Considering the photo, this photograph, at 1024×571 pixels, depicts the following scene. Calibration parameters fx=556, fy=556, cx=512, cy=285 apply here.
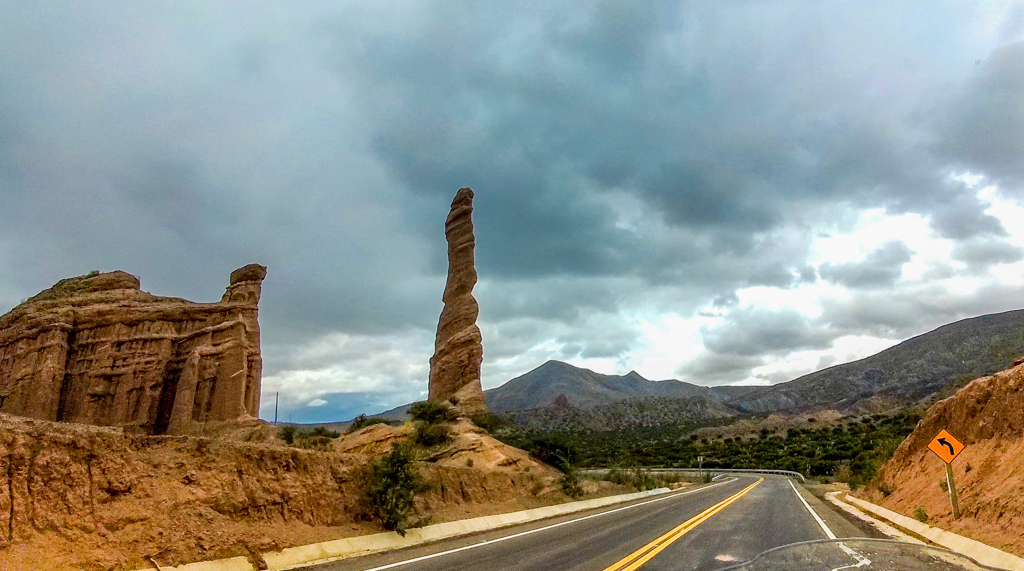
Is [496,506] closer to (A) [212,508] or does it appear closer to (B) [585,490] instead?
(B) [585,490]

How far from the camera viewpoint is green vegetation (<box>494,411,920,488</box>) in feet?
160

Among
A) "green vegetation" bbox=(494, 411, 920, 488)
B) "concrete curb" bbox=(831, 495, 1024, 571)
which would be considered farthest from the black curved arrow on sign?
"green vegetation" bbox=(494, 411, 920, 488)

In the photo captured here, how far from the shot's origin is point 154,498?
11.2 metres

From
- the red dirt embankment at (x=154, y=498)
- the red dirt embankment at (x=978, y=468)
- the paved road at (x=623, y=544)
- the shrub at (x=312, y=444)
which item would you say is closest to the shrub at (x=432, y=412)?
the shrub at (x=312, y=444)

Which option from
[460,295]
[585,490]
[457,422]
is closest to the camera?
[585,490]

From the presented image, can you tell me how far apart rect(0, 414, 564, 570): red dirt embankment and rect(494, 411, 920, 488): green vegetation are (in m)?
31.7

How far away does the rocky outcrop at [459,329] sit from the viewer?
5094 cm

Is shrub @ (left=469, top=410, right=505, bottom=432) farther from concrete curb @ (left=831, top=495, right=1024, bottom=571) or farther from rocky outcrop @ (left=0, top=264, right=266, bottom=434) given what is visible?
concrete curb @ (left=831, top=495, right=1024, bottom=571)

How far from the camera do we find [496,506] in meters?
23.8

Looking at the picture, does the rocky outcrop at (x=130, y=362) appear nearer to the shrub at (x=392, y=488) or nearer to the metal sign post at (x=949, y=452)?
the shrub at (x=392, y=488)

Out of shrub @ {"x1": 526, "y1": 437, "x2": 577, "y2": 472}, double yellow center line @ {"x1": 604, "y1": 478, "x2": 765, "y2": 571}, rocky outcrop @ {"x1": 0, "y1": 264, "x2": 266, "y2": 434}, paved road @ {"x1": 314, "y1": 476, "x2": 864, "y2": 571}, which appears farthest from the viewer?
shrub @ {"x1": 526, "y1": 437, "x2": 577, "y2": 472}

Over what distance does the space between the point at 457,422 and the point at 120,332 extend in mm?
28328

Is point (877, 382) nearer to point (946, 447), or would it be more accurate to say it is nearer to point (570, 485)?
point (570, 485)

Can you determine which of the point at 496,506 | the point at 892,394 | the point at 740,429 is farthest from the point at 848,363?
the point at 496,506
